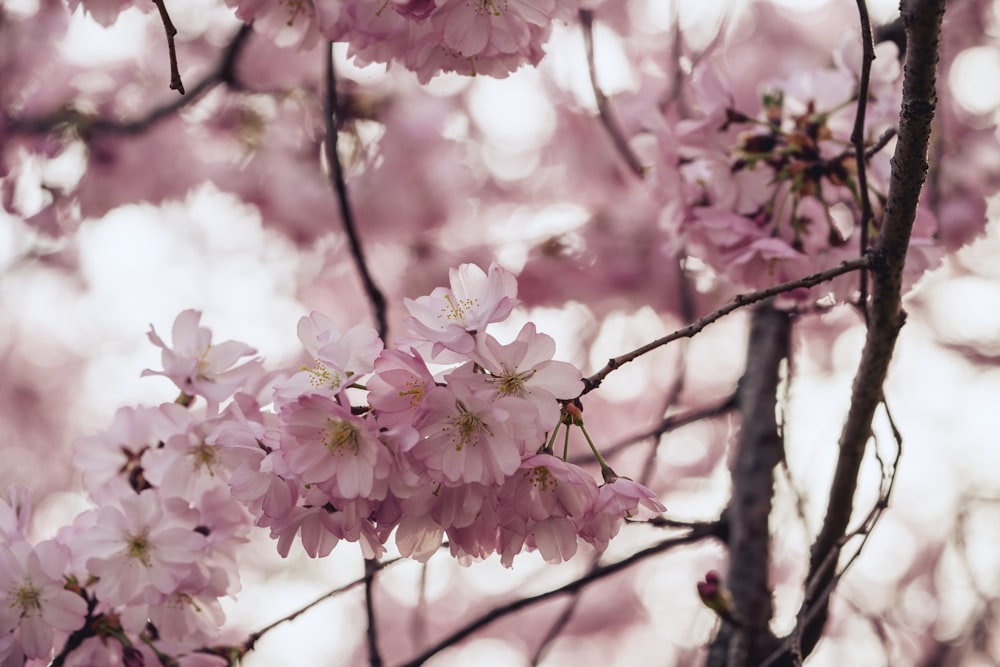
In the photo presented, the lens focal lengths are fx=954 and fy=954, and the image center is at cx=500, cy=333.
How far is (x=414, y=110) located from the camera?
10.2 feet

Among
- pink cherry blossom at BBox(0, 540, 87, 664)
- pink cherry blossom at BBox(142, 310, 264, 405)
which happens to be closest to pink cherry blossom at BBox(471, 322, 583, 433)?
pink cherry blossom at BBox(142, 310, 264, 405)

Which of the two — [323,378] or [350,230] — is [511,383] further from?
[350,230]

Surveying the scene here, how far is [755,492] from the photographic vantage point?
170 centimetres

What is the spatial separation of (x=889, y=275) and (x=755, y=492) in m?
0.76

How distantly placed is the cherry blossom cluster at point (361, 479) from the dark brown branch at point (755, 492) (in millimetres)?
599

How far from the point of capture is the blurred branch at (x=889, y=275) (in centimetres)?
87

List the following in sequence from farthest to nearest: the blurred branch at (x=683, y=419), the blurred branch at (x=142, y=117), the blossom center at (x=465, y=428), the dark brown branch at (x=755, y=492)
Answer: the blurred branch at (x=142, y=117) → the blurred branch at (x=683, y=419) → the dark brown branch at (x=755, y=492) → the blossom center at (x=465, y=428)

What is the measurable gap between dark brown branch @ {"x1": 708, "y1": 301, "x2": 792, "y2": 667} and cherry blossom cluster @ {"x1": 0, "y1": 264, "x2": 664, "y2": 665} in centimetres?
60

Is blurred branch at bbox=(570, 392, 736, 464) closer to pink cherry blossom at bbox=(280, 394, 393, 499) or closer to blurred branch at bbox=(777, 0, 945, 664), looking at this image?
blurred branch at bbox=(777, 0, 945, 664)

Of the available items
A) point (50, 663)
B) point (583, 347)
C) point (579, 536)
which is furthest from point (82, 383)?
point (579, 536)

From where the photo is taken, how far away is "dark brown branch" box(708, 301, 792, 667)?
5.09 feet

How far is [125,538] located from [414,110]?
2.18 m

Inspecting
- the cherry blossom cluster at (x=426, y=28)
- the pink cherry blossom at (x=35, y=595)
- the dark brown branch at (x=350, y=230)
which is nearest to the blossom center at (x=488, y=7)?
the cherry blossom cluster at (x=426, y=28)

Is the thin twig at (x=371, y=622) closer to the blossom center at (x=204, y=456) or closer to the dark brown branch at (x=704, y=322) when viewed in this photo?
the blossom center at (x=204, y=456)
